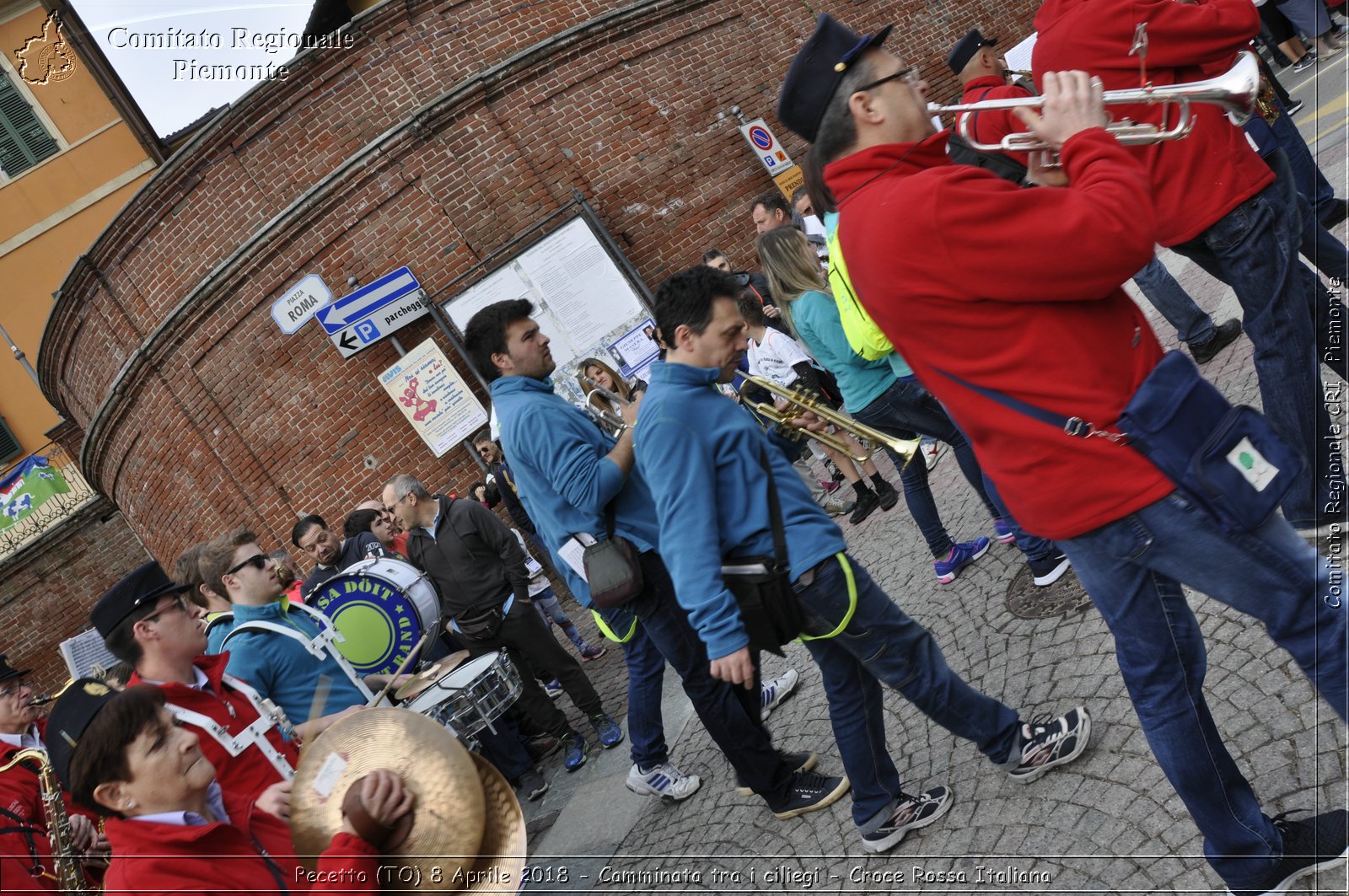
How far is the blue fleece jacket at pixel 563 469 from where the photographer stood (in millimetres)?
4527

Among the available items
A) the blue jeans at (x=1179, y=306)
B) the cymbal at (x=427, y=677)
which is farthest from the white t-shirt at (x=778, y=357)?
the cymbal at (x=427, y=677)

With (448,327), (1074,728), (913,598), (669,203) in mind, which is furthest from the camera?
(669,203)

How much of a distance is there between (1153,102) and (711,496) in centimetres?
183

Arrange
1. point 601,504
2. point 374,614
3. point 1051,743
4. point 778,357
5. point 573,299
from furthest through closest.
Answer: point 573,299
point 778,357
point 374,614
point 601,504
point 1051,743

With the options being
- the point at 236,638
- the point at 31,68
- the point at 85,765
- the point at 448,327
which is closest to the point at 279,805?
the point at 85,765

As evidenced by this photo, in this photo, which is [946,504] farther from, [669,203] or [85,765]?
[669,203]

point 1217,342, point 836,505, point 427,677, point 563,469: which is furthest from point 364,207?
point 1217,342

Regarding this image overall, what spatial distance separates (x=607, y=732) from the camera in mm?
6805

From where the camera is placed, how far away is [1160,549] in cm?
256

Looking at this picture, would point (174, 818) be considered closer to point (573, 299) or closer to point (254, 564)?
point (254, 564)

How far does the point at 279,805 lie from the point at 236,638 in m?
1.75

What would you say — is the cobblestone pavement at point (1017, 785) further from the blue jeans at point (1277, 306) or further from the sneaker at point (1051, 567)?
the blue jeans at point (1277, 306)

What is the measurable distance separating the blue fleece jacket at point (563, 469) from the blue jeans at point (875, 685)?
1.13 m

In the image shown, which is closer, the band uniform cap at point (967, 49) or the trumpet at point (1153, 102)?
the trumpet at point (1153, 102)
